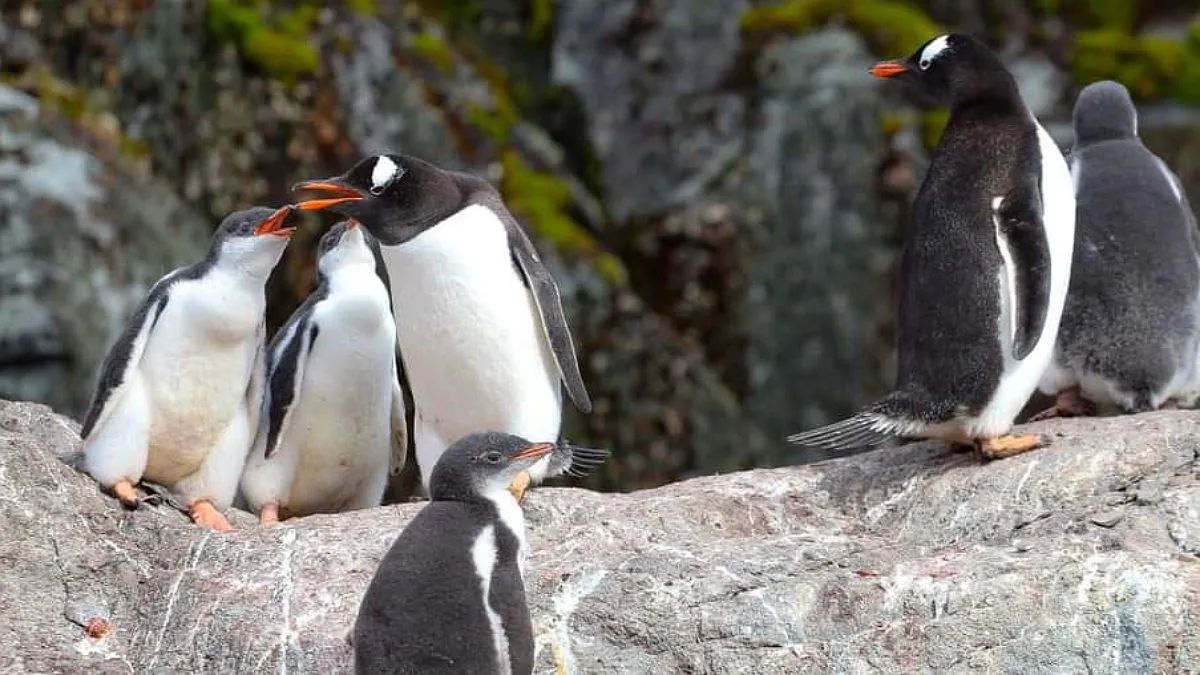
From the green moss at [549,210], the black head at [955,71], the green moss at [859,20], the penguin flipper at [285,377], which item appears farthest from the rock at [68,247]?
the black head at [955,71]

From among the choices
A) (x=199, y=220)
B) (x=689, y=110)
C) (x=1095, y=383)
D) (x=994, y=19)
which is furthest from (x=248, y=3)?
(x=1095, y=383)

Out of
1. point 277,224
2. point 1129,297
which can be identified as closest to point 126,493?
point 277,224

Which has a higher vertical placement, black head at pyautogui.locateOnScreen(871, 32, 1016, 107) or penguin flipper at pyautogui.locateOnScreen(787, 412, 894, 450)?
black head at pyautogui.locateOnScreen(871, 32, 1016, 107)

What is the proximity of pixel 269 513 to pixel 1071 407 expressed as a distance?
2.85 m

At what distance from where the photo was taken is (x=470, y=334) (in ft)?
20.0

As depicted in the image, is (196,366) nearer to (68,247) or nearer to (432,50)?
(68,247)

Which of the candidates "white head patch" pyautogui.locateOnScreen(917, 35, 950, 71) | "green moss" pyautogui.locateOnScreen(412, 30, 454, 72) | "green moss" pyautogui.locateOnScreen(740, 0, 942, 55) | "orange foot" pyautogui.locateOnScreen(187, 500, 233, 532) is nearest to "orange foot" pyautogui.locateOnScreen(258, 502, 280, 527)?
"orange foot" pyautogui.locateOnScreen(187, 500, 233, 532)

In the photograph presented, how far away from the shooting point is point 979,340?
20.0ft

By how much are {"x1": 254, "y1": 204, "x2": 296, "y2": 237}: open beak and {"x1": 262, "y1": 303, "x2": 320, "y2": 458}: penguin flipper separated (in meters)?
0.64

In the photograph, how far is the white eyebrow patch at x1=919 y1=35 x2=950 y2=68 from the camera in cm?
648

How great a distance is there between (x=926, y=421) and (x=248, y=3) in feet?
20.2

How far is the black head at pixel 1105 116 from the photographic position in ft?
24.0

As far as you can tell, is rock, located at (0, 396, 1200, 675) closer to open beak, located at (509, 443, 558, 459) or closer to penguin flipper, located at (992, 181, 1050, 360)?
penguin flipper, located at (992, 181, 1050, 360)

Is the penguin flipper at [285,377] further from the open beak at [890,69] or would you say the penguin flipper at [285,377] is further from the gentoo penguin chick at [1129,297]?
the gentoo penguin chick at [1129,297]
